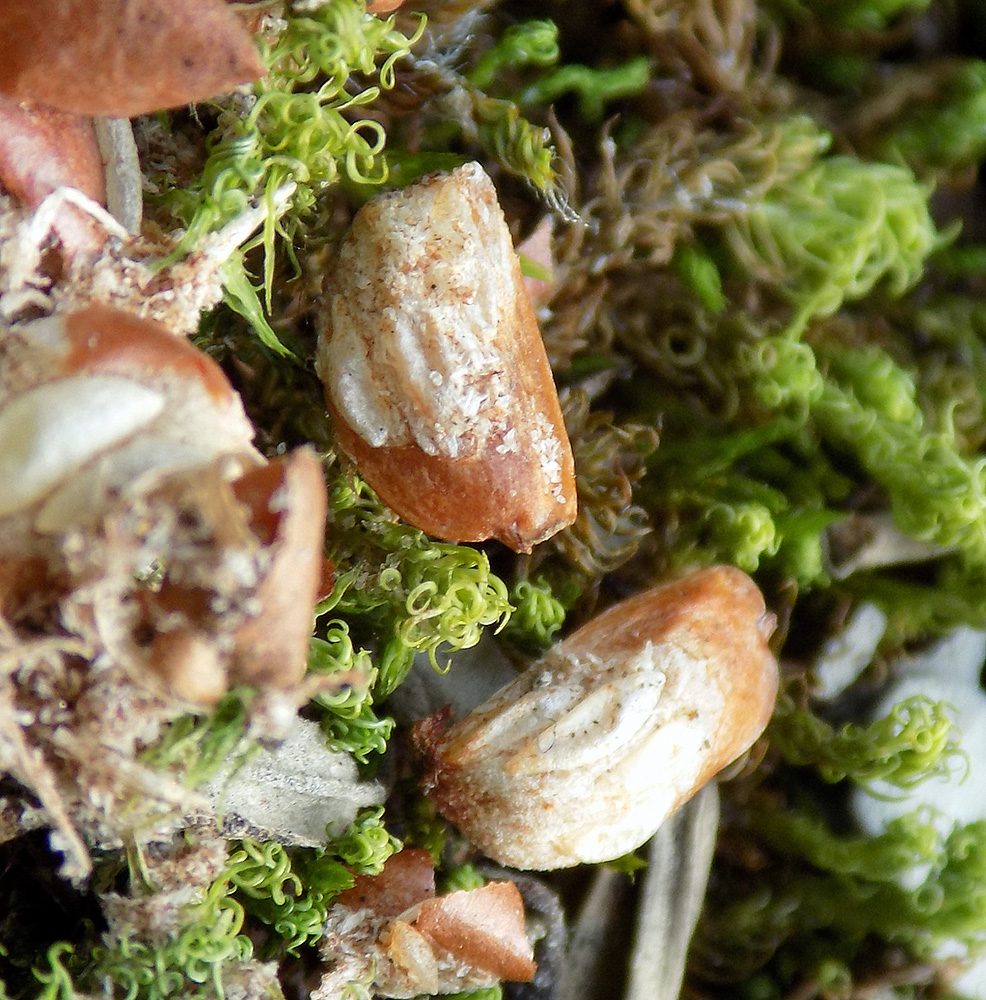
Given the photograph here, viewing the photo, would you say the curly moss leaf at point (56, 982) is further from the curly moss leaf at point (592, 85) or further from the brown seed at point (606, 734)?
the curly moss leaf at point (592, 85)

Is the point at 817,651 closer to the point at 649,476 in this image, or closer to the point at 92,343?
the point at 649,476

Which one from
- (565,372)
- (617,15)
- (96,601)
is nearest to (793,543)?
(565,372)

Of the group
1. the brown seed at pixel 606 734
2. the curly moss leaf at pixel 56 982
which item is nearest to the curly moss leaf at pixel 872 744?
the brown seed at pixel 606 734

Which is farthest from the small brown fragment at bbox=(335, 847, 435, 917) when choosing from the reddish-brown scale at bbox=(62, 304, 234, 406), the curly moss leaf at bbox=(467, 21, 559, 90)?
the curly moss leaf at bbox=(467, 21, 559, 90)

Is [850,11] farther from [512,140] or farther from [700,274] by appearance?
[512,140]

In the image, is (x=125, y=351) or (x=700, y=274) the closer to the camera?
(x=125, y=351)

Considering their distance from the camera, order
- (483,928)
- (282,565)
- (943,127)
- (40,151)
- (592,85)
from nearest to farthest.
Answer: (282,565) < (40,151) < (483,928) < (592,85) < (943,127)

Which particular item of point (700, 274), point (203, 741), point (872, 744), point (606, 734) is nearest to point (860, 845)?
point (872, 744)
